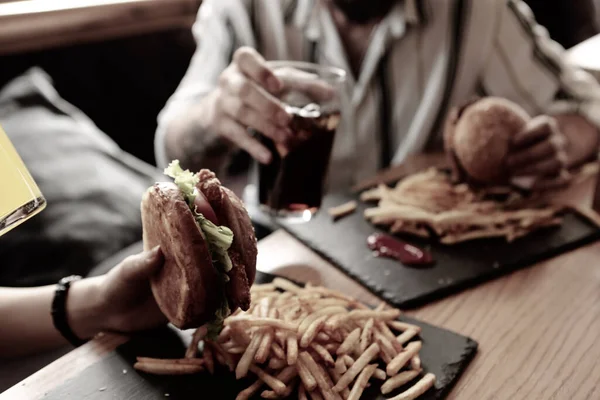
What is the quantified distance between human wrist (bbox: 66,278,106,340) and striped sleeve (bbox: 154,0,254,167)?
1.11m

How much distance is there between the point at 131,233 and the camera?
254 cm

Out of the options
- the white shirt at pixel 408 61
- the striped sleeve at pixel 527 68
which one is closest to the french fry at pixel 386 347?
the white shirt at pixel 408 61

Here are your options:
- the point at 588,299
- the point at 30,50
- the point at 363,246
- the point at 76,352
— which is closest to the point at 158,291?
the point at 76,352

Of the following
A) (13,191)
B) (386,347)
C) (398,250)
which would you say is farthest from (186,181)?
(398,250)

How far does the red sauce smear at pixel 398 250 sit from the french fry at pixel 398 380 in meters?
0.47

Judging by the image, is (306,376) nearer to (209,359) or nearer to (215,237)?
(209,359)

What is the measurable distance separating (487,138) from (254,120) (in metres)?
0.74

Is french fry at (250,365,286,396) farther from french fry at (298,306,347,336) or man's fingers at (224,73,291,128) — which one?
man's fingers at (224,73,291,128)

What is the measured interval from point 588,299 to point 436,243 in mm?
423

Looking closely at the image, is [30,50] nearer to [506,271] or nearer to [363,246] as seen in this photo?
[363,246]

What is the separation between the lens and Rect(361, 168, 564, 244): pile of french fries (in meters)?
1.67

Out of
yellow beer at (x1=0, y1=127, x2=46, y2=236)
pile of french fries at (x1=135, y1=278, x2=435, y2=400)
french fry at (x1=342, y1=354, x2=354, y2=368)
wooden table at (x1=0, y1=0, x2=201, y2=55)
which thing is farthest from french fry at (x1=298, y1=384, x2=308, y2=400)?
wooden table at (x1=0, y1=0, x2=201, y2=55)

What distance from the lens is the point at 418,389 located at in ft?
3.57

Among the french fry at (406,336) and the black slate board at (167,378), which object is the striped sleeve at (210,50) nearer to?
the black slate board at (167,378)
